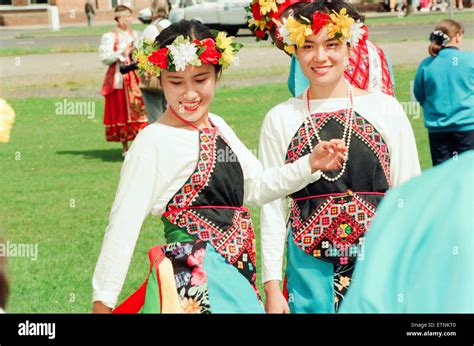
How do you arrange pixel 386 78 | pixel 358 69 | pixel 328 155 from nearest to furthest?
pixel 328 155, pixel 358 69, pixel 386 78

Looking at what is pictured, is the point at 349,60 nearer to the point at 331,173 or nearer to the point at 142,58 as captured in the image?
the point at 331,173

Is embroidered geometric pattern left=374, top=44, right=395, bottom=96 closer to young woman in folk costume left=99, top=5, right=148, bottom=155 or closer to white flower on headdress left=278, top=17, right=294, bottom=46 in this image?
white flower on headdress left=278, top=17, right=294, bottom=46

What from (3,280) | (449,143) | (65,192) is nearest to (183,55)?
(3,280)

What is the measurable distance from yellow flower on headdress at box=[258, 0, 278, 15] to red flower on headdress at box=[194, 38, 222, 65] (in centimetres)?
78

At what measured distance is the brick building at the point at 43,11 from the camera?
4700 centimetres

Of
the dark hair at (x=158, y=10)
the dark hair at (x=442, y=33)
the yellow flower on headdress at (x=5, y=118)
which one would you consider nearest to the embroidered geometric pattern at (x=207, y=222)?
the yellow flower on headdress at (x=5, y=118)

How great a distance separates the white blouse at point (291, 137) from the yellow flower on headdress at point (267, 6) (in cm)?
71

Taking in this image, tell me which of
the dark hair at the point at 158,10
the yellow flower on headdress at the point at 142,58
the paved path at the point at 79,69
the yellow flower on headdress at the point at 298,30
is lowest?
the paved path at the point at 79,69

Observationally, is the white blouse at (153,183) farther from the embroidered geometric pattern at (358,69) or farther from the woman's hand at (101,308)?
the embroidered geometric pattern at (358,69)

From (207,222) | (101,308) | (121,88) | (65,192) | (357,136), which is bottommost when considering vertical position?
(65,192)

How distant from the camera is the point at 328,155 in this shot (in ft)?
Answer: 12.0

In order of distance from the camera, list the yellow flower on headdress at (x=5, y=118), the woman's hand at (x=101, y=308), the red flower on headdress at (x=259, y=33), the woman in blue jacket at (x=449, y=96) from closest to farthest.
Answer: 1. the yellow flower on headdress at (x=5, y=118)
2. the woman's hand at (x=101, y=308)
3. the red flower on headdress at (x=259, y=33)
4. the woman in blue jacket at (x=449, y=96)

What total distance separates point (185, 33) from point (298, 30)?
431 millimetres
